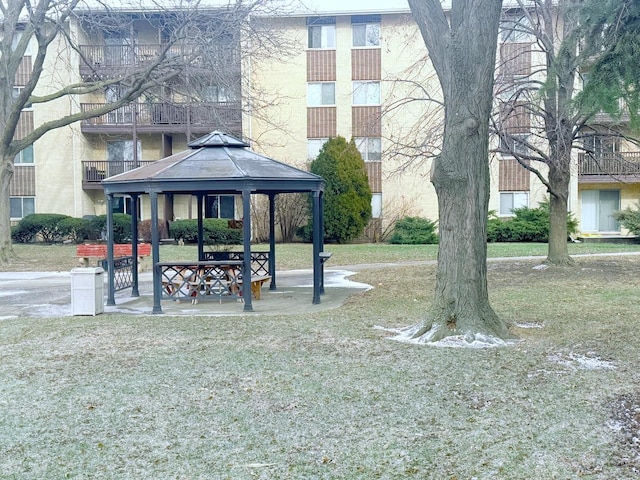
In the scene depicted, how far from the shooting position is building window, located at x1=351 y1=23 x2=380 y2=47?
33.8 m

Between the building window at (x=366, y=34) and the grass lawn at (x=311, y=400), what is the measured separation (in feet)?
81.1

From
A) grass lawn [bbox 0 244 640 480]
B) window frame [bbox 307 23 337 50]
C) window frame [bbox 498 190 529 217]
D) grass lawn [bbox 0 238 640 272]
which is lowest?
grass lawn [bbox 0 244 640 480]

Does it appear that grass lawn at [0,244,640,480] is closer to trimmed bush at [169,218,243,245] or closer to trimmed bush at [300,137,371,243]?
trimmed bush at [169,218,243,245]

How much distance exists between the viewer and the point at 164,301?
14.4m

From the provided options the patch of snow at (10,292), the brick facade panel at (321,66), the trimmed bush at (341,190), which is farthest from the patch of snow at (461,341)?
the brick facade panel at (321,66)

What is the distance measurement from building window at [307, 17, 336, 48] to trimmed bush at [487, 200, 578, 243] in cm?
1148

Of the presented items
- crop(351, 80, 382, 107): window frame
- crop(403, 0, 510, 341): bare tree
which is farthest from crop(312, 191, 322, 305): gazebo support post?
crop(351, 80, 382, 107): window frame

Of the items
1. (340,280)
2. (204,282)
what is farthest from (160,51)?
(204,282)

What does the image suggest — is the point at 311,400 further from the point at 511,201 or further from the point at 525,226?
the point at 511,201

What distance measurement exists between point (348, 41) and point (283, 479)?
30996 millimetres

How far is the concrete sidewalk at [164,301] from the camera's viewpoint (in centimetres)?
1291

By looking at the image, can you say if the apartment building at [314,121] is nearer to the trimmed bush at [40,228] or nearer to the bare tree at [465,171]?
the trimmed bush at [40,228]

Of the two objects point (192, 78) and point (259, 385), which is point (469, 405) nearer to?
point (259, 385)

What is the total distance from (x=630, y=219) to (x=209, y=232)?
62.7 ft
